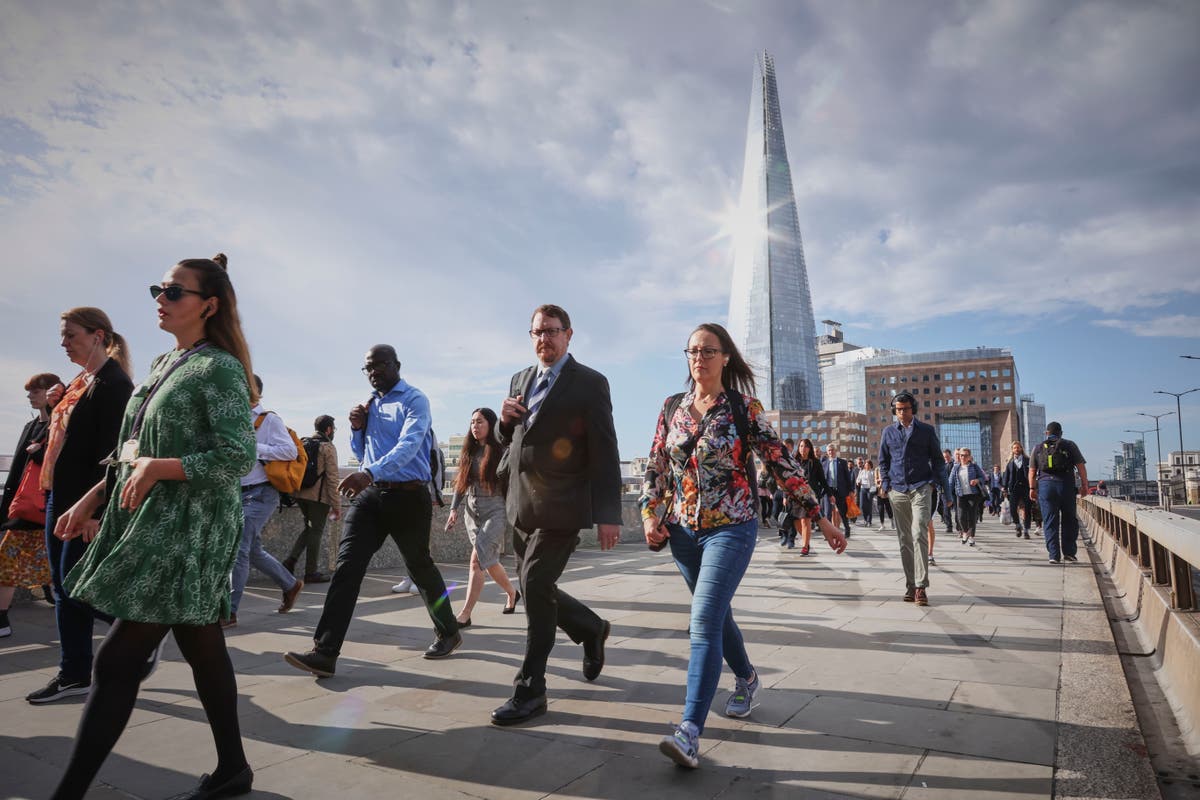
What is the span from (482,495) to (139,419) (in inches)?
155

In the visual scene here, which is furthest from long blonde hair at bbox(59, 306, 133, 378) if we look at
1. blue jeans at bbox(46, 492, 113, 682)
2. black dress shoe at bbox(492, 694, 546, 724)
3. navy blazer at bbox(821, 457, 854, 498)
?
navy blazer at bbox(821, 457, 854, 498)

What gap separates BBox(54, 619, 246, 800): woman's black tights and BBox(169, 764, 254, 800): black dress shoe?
21 mm

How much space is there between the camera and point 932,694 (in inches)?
158

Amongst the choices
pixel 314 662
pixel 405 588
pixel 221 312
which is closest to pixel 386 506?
pixel 314 662

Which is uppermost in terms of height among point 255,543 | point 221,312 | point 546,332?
point 546,332

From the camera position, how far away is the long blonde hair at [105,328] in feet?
13.0

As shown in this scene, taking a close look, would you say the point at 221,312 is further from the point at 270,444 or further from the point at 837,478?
the point at 837,478

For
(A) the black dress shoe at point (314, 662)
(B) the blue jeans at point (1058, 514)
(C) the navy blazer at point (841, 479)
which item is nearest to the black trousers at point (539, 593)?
(A) the black dress shoe at point (314, 662)

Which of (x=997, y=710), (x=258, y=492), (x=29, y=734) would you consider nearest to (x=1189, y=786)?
(x=997, y=710)

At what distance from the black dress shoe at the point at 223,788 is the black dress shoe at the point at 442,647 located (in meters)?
2.19

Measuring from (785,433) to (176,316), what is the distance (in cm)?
15059

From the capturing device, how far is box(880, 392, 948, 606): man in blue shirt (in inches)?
283

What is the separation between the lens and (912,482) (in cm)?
739

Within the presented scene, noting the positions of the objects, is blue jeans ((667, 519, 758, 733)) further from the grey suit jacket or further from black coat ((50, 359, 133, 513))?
black coat ((50, 359, 133, 513))
